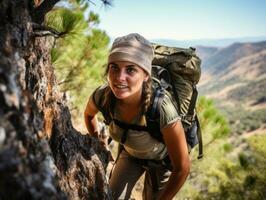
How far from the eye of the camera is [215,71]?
6220 inches

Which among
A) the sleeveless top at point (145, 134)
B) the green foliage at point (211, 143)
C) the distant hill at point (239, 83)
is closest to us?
the sleeveless top at point (145, 134)

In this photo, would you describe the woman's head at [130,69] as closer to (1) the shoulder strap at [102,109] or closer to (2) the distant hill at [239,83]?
(1) the shoulder strap at [102,109]

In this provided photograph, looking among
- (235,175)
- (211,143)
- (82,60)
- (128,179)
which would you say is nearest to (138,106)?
(128,179)

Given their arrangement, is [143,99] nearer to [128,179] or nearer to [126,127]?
[126,127]

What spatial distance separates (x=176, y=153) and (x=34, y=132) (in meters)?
1.10

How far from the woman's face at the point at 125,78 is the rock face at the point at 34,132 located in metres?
0.42

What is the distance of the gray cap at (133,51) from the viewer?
1.96m

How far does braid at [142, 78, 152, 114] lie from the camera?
6.52 ft

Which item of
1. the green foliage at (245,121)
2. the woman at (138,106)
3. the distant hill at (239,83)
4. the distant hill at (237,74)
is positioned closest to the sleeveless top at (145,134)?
the woman at (138,106)

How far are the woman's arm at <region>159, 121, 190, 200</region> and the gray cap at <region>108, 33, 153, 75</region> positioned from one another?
431 millimetres

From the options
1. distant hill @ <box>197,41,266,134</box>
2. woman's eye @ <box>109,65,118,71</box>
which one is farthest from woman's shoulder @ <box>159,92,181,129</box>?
distant hill @ <box>197,41,266,134</box>

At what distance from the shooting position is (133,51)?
6.48 ft

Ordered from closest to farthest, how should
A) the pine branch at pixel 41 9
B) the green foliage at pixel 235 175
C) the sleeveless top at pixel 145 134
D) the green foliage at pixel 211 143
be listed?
the pine branch at pixel 41 9 < the sleeveless top at pixel 145 134 < the green foliage at pixel 211 143 < the green foliage at pixel 235 175

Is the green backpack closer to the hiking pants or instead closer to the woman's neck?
the woman's neck
